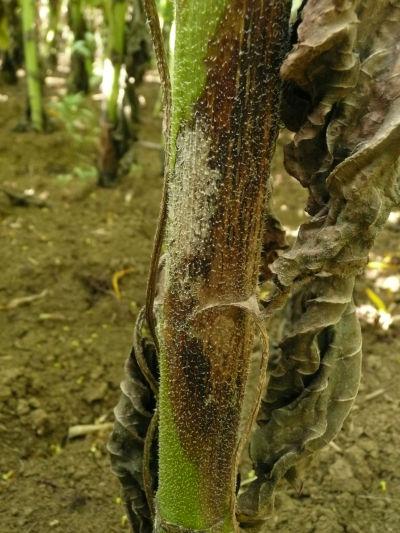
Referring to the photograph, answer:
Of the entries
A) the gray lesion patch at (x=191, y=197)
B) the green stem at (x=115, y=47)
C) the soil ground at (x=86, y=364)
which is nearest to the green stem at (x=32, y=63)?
the soil ground at (x=86, y=364)

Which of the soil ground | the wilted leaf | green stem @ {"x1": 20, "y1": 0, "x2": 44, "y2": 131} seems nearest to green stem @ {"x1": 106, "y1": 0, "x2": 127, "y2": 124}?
the soil ground

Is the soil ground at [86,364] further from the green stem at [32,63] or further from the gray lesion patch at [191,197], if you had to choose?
the gray lesion patch at [191,197]

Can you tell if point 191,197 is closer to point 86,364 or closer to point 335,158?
point 335,158

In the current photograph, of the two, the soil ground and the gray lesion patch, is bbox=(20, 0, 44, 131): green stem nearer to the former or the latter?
the soil ground

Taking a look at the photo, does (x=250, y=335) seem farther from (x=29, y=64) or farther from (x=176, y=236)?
(x=29, y=64)

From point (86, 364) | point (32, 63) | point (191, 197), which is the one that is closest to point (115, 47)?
point (32, 63)

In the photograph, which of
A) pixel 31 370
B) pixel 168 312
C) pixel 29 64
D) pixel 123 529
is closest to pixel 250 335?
pixel 168 312
